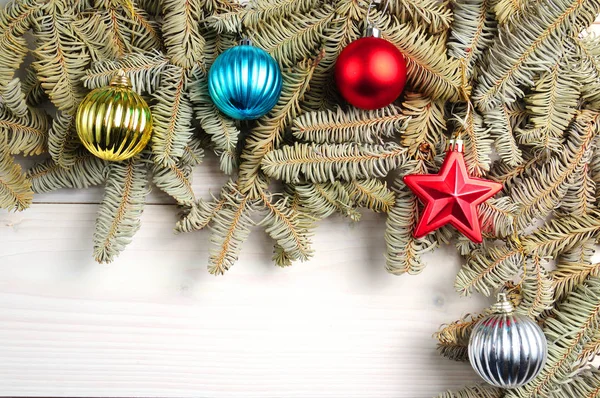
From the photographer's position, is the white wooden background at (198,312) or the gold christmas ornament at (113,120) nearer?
the gold christmas ornament at (113,120)

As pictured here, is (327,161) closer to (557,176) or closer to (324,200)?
(324,200)

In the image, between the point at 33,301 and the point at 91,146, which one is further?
the point at 33,301

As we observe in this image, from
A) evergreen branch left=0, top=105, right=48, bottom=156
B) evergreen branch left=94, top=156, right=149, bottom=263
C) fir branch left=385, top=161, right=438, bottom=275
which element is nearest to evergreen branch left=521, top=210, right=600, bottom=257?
fir branch left=385, top=161, right=438, bottom=275

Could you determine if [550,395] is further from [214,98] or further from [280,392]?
[214,98]

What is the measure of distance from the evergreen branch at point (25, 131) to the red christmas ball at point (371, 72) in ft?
1.16

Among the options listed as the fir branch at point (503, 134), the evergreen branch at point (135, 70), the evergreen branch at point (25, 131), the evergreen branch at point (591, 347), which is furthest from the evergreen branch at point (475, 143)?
the evergreen branch at point (25, 131)

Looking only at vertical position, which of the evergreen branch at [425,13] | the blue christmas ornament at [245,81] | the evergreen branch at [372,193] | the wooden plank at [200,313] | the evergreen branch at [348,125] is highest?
the evergreen branch at [425,13]

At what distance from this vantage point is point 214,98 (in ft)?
2.06

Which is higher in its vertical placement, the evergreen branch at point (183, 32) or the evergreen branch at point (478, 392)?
the evergreen branch at point (183, 32)

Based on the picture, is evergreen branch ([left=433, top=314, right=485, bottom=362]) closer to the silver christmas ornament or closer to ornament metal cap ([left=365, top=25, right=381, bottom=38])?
the silver christmas ornament

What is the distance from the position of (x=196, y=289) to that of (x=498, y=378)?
373 mm

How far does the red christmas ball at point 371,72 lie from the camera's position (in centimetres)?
60

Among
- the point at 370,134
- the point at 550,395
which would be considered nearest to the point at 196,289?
the point at 370,134

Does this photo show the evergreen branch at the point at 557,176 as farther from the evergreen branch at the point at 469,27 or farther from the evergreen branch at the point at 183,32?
the evergreen branch at the point at 183,32
